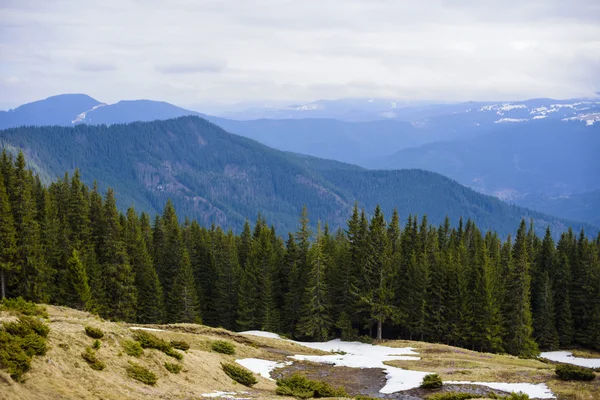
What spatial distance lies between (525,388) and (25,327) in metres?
25.0

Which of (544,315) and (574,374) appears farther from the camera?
(544,315)

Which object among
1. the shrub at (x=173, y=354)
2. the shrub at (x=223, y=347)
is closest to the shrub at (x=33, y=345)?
the shrub at (x=173, y=354)

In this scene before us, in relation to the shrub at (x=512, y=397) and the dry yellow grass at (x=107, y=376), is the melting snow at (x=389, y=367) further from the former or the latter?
the dry yellow grass at (x=107, y=376)

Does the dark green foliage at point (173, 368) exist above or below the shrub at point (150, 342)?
below

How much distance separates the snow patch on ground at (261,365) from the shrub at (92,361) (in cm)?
1252

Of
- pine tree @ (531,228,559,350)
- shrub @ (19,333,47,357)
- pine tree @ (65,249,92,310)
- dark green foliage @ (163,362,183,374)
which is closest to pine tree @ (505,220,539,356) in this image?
pine tree @ (531,228,559,350)

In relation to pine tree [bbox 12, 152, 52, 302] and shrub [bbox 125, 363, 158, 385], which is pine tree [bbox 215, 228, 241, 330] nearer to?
pine tree [bbox 12, 152, 52, 302]

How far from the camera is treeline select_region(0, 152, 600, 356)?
58281 mm

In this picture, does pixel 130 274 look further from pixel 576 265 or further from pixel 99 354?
pixel 576 265

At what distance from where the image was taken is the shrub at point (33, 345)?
1946cm

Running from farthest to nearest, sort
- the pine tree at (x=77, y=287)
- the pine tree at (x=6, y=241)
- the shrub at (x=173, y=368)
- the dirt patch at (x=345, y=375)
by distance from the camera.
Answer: the pine tree at (x=77, y=287) → the pine tree at (x=6, y=241) → the dirt patch at (x=345, y=375) → the shrub at (x=173, y=368)

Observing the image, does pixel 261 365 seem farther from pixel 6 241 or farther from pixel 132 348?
pixel 6 241

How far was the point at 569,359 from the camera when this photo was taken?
6656 cm

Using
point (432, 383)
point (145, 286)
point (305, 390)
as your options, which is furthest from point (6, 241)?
point (432, 383)
